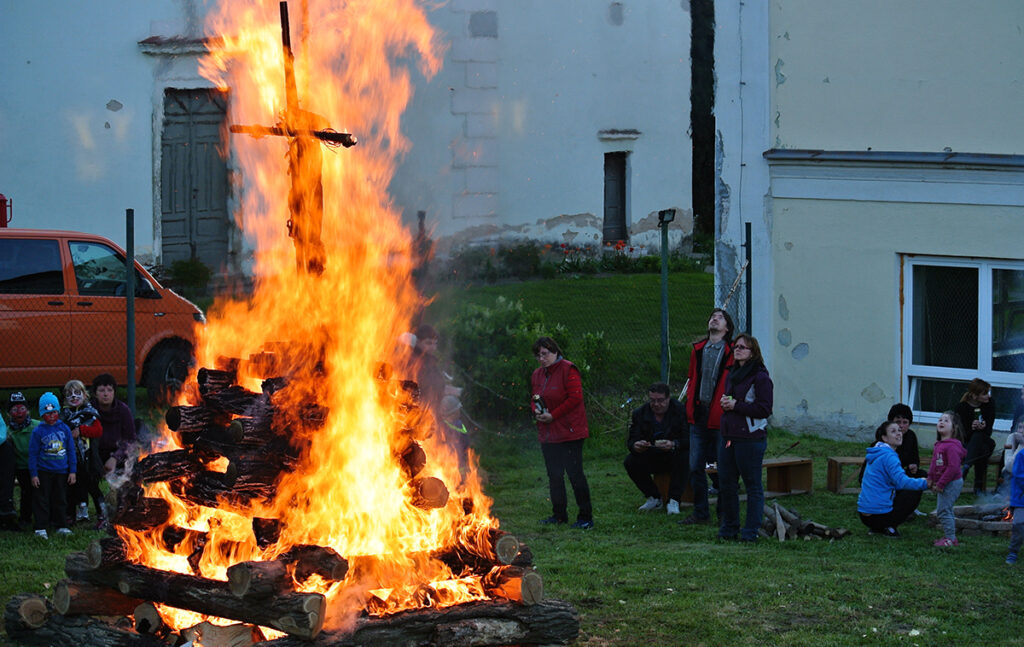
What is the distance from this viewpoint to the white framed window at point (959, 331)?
13.6 metres

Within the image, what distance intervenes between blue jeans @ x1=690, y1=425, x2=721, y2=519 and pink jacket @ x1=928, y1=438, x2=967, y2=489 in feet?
5.79

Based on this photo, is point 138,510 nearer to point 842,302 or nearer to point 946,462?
point 946,462

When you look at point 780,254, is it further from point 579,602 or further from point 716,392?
point 579,602

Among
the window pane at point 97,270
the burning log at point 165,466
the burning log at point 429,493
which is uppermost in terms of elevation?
the window pane at point 97,270

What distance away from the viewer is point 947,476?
33.8 feet

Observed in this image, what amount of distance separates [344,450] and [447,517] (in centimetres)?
71

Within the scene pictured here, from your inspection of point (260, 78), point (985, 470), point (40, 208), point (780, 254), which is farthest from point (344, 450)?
point (40, 208)

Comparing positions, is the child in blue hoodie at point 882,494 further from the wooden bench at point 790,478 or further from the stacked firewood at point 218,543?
the stacked firewood at point 218,543

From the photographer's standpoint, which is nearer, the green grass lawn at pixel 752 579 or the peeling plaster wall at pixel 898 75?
the green grass lawn at pixel 752 579

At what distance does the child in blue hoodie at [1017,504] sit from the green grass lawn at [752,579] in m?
0.14

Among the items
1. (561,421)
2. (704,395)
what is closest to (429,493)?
(561,421)

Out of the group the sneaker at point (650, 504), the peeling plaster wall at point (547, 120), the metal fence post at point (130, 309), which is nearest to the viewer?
the sneaker at point (650, 504)

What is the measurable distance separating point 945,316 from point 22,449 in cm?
928

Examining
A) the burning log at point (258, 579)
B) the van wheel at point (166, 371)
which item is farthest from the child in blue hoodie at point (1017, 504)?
the van wheel at point (166, 371)
